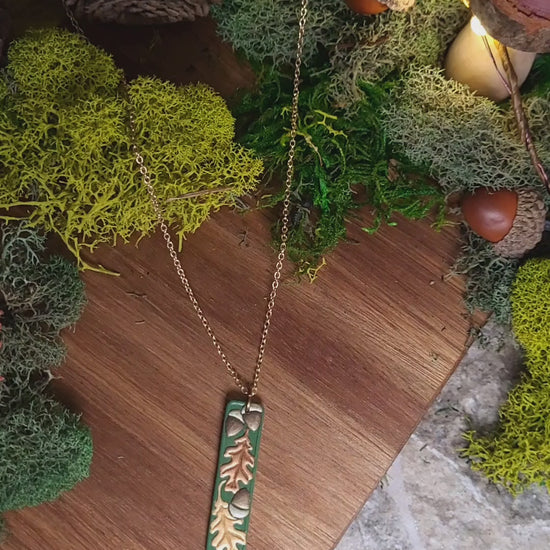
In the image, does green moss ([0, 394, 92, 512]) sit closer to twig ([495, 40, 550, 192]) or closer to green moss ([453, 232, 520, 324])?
green moss ([453, 232, 520, 324])

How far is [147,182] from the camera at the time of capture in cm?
92

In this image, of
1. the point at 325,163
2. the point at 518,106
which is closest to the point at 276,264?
the point at 325,163

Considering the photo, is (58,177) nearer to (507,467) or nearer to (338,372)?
(338,372)

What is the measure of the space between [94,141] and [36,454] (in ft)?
1.43

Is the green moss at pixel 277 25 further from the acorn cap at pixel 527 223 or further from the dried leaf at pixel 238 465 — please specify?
the dried leaf at pixel 238 465

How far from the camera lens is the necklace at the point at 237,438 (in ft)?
3.22

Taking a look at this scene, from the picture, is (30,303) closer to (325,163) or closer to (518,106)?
(325,163)

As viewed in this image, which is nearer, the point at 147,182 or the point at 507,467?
the point at 147,182

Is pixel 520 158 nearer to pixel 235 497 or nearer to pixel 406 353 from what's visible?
pixel 406 353

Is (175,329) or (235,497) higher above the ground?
(175,329)

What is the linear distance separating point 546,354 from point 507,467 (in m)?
0.20

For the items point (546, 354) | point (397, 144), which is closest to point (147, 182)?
point (397, 144)

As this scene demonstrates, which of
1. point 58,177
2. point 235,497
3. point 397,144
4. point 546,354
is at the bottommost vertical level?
point 235,497

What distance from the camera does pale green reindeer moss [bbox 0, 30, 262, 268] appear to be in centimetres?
90
